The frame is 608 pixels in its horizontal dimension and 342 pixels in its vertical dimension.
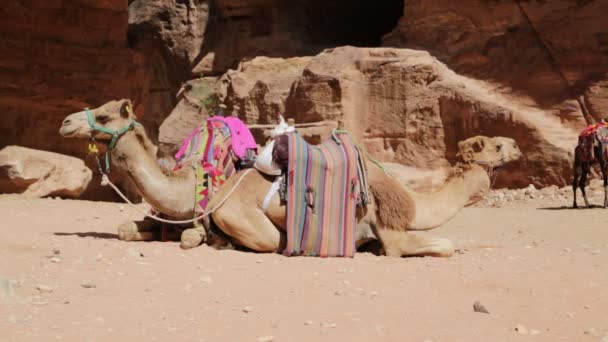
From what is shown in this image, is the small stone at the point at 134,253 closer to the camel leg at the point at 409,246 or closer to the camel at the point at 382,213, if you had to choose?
the camel at the point at 382,213

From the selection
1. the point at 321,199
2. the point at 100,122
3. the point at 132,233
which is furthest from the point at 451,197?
the point at 100,122

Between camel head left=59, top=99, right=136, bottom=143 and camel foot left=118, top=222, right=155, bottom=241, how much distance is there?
78cm

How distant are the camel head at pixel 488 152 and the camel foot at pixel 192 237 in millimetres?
2339

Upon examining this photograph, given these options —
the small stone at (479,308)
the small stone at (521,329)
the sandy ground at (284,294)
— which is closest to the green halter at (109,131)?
the sandy ground at (284,294)

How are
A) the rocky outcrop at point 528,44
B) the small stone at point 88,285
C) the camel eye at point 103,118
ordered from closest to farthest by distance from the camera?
the small stone at point 88,285, the camel eye at point 103,118, the rocky outcrop at point 528,44

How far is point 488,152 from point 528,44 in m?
8.73

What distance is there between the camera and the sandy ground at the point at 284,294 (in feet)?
11.4

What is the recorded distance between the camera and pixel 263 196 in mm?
5875

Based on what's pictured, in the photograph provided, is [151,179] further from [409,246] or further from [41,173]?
[41,173]

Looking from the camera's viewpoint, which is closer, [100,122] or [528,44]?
[100,122]

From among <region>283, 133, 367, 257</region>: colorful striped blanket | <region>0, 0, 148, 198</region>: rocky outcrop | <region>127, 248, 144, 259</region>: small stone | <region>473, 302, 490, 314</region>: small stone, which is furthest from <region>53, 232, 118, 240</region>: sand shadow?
<region>0, 0, 148, 198</region>: rocky outcrop

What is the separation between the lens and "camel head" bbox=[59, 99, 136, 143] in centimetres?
Answer: 593

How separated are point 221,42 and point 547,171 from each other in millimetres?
9051

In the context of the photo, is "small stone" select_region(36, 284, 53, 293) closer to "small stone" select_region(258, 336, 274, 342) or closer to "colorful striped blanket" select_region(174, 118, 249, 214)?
"small stone" select_region(258, 336, 274, 342)
